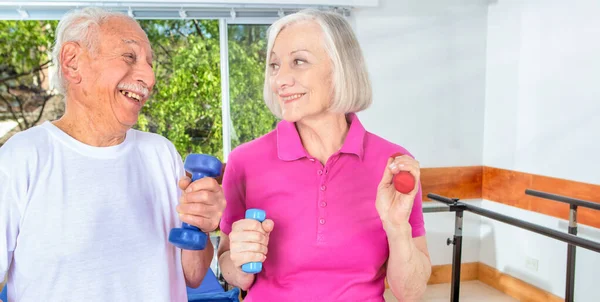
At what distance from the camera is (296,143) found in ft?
4.38

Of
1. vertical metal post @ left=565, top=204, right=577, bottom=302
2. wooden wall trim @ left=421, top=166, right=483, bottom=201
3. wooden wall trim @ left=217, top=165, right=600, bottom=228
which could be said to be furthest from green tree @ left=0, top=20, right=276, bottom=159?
vertical metal post @ left=565, top=204, right=577, bottom=302

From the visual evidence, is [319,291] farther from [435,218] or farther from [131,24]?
[435,218]

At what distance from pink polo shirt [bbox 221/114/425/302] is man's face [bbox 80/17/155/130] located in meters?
0.34

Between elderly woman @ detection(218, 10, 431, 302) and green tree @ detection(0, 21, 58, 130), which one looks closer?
elderly woman @ detection(218, 10, 431, 302)

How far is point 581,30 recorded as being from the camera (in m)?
3.37

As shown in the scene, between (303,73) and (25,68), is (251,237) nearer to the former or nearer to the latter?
(303,73)

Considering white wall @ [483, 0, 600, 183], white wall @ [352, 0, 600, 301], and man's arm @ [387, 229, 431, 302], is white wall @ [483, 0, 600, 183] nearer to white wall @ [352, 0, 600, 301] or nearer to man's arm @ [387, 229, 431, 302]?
white wall @ [352, 0, 600, 301]

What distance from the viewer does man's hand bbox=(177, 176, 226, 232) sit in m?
1.07

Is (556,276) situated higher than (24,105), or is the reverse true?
(24,105)

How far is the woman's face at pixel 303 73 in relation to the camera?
4.19 feet

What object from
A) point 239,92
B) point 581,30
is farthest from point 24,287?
point 581,30

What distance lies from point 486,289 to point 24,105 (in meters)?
3.87

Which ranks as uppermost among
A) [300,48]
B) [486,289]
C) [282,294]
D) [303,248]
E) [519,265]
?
[300,48]

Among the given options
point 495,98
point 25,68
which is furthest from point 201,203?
point 495,98
